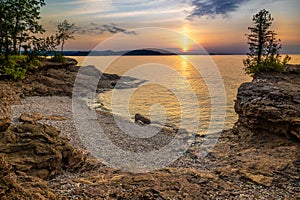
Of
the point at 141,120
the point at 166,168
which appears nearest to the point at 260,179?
the point at 166,168

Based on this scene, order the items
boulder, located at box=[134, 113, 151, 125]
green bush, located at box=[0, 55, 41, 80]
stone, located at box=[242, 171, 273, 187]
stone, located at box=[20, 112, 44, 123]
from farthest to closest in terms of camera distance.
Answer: boulder, located at box=[134, 113, 151, 125]
green bush, located at box=[0, 55, 41, 80]
stone, located at box=[20, 112, 44, 123]
stone, located at box=[242, 171, 273, 187]

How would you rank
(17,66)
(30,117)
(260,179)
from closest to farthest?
(260,179)
(30,117)
(17,66)

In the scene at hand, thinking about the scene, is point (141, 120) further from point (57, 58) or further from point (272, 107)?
point (57, 58)

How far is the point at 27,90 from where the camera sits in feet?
93.7

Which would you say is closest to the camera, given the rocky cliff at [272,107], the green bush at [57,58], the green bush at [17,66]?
the rocky cliff at [272,107]

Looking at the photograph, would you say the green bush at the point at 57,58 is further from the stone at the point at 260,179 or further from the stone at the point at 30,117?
the stone at the point at 260,179

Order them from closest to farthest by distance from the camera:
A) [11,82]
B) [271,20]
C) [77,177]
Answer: [77,177] < [11,82] < [271,20]

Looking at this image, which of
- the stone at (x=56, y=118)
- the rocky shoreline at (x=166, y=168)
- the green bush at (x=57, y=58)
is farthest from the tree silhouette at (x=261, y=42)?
the green bush at (x=57, y=58)

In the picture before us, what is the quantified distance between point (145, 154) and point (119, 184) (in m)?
7.06

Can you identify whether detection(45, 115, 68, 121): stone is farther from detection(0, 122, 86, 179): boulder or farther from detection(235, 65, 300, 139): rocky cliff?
detection(235, 65, 300, 139): rocky cliff

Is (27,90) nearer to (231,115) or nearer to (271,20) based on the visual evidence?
(231,115)

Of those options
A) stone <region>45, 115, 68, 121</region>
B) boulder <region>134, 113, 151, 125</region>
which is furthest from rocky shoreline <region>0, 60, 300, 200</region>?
boulder <region>134, 113, 151, 125</region>

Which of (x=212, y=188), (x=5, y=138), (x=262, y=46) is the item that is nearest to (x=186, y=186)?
(x=212, y=188)

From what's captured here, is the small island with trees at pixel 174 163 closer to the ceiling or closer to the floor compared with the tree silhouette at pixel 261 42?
closer to the floor
